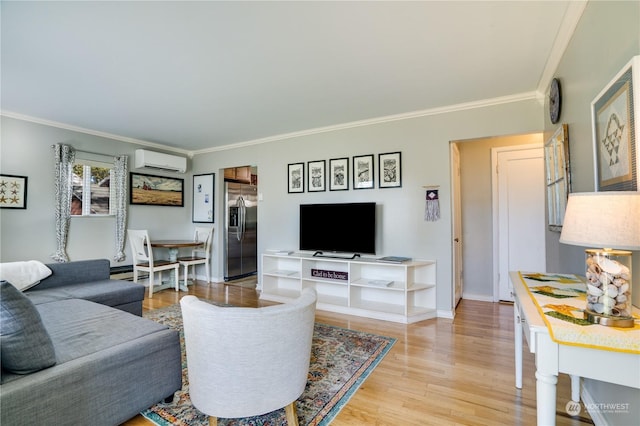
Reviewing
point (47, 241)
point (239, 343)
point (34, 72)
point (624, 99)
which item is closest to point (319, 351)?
point (239, 343)

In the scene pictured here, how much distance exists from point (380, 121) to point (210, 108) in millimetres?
2090

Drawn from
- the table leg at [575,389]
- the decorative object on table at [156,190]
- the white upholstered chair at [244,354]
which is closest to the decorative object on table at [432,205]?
the table leg at [575,389]

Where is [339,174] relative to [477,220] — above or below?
above

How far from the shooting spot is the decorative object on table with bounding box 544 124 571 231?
2.05 m

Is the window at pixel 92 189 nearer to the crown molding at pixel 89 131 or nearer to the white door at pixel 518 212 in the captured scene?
the crown molding at pixel 89 131

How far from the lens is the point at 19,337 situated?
1275 millimetres

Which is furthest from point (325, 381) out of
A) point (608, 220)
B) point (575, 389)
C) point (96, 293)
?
point (96, 293)

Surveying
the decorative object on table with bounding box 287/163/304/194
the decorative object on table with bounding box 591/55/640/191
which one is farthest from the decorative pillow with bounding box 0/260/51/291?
the decorative object on table with bounding box 591/55/640/191

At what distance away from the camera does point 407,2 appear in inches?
68.6

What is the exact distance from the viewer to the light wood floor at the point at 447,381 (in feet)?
5.53

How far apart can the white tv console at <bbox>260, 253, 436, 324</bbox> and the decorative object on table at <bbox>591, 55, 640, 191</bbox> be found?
2.01m

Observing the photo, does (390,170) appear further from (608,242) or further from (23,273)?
(23,273)

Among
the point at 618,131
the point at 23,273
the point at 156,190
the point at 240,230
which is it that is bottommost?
the point at 23,273

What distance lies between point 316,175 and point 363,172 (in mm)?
720
